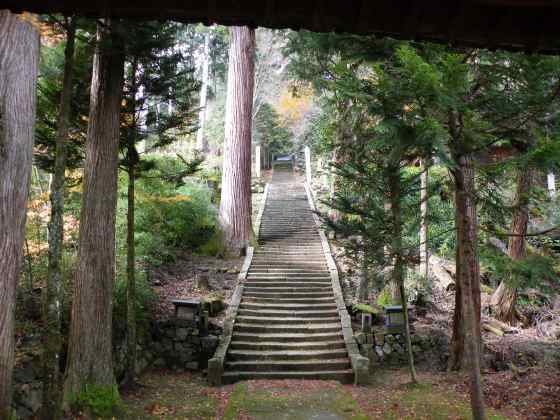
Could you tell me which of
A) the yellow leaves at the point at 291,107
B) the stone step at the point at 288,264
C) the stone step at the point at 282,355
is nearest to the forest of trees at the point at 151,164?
the stone step at the point at 282,355

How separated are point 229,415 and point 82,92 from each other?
584 centimetres

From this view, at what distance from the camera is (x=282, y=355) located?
9508 millimetres

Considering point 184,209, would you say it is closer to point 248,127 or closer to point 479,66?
point 248,127

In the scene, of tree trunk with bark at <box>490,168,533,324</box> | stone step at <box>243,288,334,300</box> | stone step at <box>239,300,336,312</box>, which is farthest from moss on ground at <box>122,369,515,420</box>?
tree trunk with bark at <box>490,168,533,324</box>

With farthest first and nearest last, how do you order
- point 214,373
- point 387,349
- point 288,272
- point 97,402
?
point 288,272 → point 387,349 → point 214,373 → point 97,402

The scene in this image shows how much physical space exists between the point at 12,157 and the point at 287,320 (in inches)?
307

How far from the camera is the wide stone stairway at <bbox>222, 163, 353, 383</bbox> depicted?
30.2 feet

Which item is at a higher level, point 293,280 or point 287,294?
point 293,280

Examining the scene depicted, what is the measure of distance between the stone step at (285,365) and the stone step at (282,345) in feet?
1.72

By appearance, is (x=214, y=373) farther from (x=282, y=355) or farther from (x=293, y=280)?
(x=293, y=280)

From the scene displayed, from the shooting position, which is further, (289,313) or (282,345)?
(289,313)

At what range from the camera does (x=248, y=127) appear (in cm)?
1598

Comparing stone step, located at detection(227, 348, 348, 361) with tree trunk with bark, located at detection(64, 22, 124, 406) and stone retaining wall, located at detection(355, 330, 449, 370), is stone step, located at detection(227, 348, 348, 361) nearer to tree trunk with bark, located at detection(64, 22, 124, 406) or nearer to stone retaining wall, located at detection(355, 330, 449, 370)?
stone retaining wall, located at detection(355, 330, 449, 370)

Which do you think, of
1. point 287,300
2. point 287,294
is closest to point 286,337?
point 287,300
